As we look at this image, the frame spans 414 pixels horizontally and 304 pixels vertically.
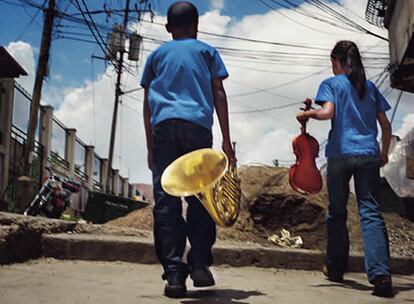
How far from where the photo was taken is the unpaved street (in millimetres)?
2859

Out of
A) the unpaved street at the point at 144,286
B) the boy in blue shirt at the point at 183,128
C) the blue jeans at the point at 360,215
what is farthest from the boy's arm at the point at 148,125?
the blue jeans at the point at 360,215

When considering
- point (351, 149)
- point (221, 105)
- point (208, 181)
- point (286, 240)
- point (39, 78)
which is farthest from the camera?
point (39, 78)

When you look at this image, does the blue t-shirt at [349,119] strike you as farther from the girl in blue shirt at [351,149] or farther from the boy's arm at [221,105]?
the boy's arm at [221,105]

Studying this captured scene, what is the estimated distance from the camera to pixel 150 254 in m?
4.50

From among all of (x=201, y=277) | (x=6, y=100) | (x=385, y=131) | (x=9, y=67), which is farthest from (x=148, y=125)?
(x=6, y=100)

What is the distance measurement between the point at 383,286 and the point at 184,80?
1.66m

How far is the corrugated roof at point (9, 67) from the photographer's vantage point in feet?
51.1

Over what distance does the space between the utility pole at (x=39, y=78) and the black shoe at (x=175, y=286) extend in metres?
12.4

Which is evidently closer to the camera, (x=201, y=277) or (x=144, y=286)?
(x=201, y=277)

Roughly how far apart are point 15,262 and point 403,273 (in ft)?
10.3

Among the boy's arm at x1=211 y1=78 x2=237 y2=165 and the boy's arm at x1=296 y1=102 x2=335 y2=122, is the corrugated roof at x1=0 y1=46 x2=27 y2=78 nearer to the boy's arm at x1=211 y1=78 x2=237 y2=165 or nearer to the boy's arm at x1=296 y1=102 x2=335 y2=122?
the boy's arm at x1=296 y1=102 x2=335 y2=122

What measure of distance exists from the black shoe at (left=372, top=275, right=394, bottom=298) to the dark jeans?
1017mm

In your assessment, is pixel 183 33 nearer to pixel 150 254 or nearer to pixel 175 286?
pixel 175 286

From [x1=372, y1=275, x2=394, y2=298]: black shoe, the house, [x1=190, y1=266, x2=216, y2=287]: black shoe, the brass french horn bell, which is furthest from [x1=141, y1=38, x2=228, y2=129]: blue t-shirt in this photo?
the house
